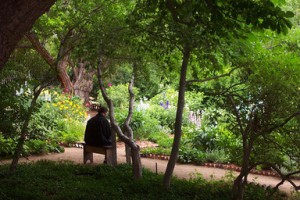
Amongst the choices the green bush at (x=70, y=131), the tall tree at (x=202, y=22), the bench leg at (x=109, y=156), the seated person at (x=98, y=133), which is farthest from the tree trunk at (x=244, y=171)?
the green bush at (x=70, y=131)

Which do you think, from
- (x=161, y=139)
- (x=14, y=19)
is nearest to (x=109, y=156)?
(x=161, y=139)

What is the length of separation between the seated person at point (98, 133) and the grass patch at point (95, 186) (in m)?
0.91

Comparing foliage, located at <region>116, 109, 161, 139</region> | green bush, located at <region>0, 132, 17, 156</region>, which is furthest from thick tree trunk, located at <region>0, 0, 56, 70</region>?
foliage, located at <region>116, 109, 161, 139</region>

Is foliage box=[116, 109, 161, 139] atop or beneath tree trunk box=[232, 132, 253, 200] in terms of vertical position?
atop

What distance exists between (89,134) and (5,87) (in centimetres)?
327

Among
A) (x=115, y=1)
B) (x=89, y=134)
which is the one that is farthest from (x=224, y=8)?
(x=89, y=134)

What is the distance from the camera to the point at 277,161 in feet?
23.4

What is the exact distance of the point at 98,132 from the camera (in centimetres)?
989

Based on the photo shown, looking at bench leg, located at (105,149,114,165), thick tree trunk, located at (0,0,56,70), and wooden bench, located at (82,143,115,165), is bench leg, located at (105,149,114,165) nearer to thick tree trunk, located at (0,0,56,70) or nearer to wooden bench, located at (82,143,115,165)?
wooden bench, located at (82,143,115,165)

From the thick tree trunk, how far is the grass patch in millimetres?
3534

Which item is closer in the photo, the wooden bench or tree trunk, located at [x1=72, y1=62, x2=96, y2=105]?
the wooden bench

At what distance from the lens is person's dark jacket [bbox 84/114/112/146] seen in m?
9.86

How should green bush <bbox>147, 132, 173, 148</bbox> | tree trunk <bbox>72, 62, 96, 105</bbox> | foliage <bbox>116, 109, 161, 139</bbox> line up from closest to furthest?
green bush <bbox>147, 132, 173, 148</bbox> → foliage <bbox>116, 109, 161, 139</bbox> → tree trunk <bbox>72, 62, 96, 105</bbox>

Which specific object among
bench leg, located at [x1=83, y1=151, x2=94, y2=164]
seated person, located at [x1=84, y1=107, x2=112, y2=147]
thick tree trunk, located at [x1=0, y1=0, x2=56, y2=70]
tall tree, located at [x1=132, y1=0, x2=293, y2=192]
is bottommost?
bench leg, located at [x1=83, y1=151, x2=94, y2=164]
